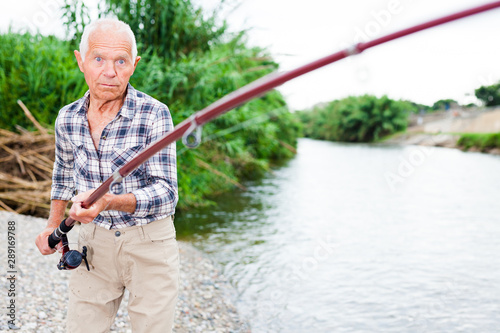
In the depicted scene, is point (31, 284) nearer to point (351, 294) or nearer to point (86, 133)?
point (86, 133)

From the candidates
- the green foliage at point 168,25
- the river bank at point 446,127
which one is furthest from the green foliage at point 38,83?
the river bank at point 446,127

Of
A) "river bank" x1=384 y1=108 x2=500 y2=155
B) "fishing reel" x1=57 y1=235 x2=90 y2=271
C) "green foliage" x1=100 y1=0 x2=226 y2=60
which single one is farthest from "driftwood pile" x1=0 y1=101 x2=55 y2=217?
"river bank" x1=384 y1=108 x2=500 y2=155

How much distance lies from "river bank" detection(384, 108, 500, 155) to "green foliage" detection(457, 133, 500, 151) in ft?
1.08

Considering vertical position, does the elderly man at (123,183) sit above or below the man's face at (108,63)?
below

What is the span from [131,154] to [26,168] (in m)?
6.19

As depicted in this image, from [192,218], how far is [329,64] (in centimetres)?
860

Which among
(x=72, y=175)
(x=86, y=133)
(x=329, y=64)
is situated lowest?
(x=72, y=175)

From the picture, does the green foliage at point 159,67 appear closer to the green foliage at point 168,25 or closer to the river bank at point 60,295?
the green foliage at point 168,25

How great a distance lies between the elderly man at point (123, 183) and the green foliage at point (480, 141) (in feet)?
111

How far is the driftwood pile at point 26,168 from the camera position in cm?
713

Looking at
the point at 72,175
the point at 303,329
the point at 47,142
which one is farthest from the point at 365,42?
the point at 47,142

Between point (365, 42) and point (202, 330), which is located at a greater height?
point (365, 42)

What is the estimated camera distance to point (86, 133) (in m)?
2.07

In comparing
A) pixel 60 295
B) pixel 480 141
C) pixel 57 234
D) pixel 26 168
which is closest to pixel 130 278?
pixel 57 234
